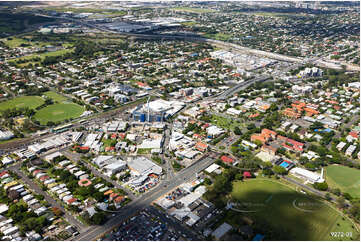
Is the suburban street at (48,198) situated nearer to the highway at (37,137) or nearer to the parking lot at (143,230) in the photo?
the parking lot at (143,230)

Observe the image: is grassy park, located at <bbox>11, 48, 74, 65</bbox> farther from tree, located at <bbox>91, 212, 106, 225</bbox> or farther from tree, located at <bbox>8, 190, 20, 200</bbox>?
tree, located at <bbox>91, 212, 106, 225</bbox>

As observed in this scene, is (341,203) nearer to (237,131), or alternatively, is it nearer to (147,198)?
(237,131)

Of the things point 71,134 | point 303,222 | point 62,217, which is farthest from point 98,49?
point 303,222

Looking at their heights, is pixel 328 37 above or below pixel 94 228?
above

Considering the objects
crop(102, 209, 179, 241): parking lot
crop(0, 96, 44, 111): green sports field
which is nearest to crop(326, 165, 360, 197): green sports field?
crop(102, 209, 179, 241): parking lot

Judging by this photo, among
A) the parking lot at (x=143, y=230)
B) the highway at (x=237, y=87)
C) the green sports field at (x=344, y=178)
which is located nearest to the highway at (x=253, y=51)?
the highway at (x=237, y=87)

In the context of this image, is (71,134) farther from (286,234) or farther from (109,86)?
(286,234)
